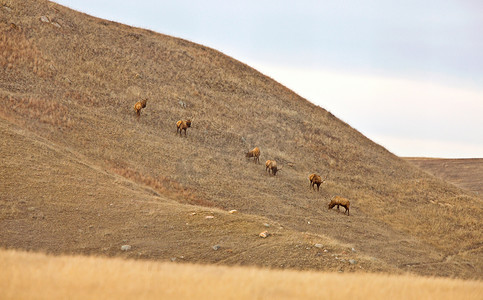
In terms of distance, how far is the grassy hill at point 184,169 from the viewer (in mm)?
21141

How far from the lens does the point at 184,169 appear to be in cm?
3928

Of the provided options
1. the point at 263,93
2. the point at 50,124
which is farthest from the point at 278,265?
the point at 263,93

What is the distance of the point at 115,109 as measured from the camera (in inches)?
1874

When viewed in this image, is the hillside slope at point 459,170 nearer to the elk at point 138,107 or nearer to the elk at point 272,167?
the elk at point 272,167

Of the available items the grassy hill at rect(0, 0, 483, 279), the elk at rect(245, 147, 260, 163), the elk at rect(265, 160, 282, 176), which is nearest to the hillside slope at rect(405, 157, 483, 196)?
the grassy hill at rect(0, 0, 483, 279)

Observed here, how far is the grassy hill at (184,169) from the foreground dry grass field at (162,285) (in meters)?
7.64

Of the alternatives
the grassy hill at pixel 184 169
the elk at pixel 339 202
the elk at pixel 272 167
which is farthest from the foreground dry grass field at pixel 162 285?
the elk at pixel 272 167

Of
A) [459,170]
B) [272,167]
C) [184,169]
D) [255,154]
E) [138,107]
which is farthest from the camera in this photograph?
[459,170]

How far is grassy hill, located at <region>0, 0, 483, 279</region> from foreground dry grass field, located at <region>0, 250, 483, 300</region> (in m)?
7.64

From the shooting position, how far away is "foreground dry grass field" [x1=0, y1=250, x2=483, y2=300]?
879cm

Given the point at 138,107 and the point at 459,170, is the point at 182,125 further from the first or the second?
the point at 459,170

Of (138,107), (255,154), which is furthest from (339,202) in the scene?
(138,107)

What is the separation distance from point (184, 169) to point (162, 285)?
29536mm

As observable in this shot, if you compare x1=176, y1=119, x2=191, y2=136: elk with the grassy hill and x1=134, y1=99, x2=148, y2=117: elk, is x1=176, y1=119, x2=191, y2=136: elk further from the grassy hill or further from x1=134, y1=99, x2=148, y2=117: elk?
x1=134, y1=99, x2=148, y2=117: elk
